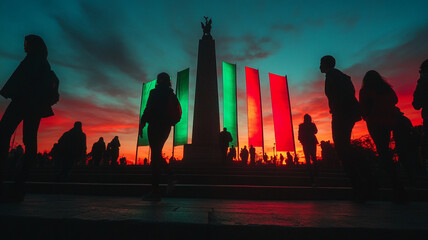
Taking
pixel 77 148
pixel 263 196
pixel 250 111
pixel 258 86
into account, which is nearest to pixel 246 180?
pixel 263 196

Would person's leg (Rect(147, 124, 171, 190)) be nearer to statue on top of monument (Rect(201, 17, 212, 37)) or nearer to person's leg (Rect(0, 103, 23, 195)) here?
person's leg (Rect(0, 103, 23, 195))

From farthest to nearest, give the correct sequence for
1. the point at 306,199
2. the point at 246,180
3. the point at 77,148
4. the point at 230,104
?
the point at 230,104 < the point at 77,148 < the point at 246,180 < the point at 306,199

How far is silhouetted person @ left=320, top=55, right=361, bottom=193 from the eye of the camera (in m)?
2.50

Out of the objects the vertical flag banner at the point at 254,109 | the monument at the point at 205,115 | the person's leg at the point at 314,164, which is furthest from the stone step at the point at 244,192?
the vertical flag banner at the point at 254,109

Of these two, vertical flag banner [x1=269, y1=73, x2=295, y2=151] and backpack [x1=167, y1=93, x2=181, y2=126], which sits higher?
vertical flag banner [x1=269, y1=73, x2=295, y2=151]

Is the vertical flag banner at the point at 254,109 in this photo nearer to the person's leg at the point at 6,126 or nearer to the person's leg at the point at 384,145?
the person's leg at the point at 384,145

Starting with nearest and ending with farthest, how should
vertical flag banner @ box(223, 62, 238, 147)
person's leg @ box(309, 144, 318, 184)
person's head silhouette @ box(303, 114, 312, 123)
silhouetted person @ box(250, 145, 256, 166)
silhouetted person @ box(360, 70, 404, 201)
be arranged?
silhouetted person @ box(360, 70, 404, 201)
person's leg @ box(309, 144, 318, 184)
person's head silhouette @ box(303, 114, 312, 123)
silhouetted person @ box(250, 145, 256, 166)
vertical flag banner @ box(223, 62, 238, 147)

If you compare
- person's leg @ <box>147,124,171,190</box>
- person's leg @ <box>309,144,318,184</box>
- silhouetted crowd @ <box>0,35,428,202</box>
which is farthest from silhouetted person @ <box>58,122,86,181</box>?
person's leg @ <box>309,144,318,184</box>

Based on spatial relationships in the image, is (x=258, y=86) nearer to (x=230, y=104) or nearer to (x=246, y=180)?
(x=230, y=104)

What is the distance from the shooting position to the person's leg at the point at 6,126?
195cm

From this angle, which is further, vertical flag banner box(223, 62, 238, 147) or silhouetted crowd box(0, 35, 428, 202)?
vertical flag banner box(223, 62, 238, 147)

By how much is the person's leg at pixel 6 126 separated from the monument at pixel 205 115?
9946mm

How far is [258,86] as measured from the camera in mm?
17297

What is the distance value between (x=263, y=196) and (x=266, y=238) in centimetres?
212
